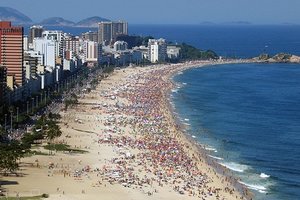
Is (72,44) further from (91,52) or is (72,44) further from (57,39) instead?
(57,39)

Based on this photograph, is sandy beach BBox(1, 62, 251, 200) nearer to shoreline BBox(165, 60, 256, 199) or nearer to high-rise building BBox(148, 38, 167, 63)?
shoreline BBox(165, 60, 256, 199)

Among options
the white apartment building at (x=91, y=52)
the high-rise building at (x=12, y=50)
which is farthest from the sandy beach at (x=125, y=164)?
the white apartment building at (x=91, y=52)

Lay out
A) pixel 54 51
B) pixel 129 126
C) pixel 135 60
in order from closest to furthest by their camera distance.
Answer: pixel 129 126 → pixel 54 51 → pixel 135 60

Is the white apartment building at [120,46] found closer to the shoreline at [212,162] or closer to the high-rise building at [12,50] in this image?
the high-rise building at [12,50]

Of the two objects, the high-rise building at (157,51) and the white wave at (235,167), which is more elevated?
the high-rise building at (157,51)

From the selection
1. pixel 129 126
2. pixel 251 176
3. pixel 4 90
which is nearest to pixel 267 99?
pixel 129 126

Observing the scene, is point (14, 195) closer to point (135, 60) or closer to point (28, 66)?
point (28, 66)
